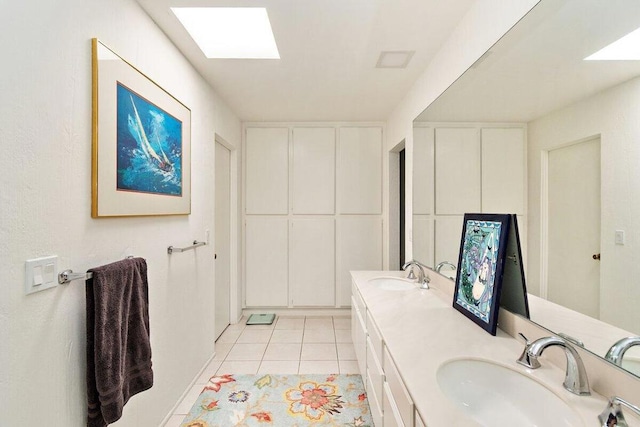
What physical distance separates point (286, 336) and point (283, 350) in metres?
0.31

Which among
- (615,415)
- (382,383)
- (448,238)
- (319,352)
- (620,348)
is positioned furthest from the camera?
(319,352)

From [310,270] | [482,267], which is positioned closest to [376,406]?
[482,267]

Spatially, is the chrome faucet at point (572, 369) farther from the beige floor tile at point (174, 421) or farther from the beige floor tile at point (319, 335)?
the beige floor tile at point (319, 335)

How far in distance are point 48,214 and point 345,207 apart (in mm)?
2948

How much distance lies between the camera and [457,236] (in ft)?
6.10

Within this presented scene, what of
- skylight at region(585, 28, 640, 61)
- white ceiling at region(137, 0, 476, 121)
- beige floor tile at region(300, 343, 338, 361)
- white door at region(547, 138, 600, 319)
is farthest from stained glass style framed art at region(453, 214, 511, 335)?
beige floor tile at region(300, 343, 338, 361)

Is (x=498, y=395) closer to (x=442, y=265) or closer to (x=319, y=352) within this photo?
(x=442, y=265)

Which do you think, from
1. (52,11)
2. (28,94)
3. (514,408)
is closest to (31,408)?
(28,94)

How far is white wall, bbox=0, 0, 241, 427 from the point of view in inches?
34.4

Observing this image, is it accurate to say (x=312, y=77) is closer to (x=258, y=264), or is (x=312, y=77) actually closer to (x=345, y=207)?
(x=345, y=207)

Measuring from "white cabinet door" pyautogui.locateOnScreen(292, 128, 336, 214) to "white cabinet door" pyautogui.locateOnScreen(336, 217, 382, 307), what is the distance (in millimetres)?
356

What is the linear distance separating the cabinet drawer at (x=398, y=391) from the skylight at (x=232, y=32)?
205 centimetres

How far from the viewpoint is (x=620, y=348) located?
0.82m

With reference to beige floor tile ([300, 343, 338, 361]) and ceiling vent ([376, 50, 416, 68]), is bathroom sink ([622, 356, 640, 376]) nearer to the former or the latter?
ceiling vent ([376, 50, 416, 68])
